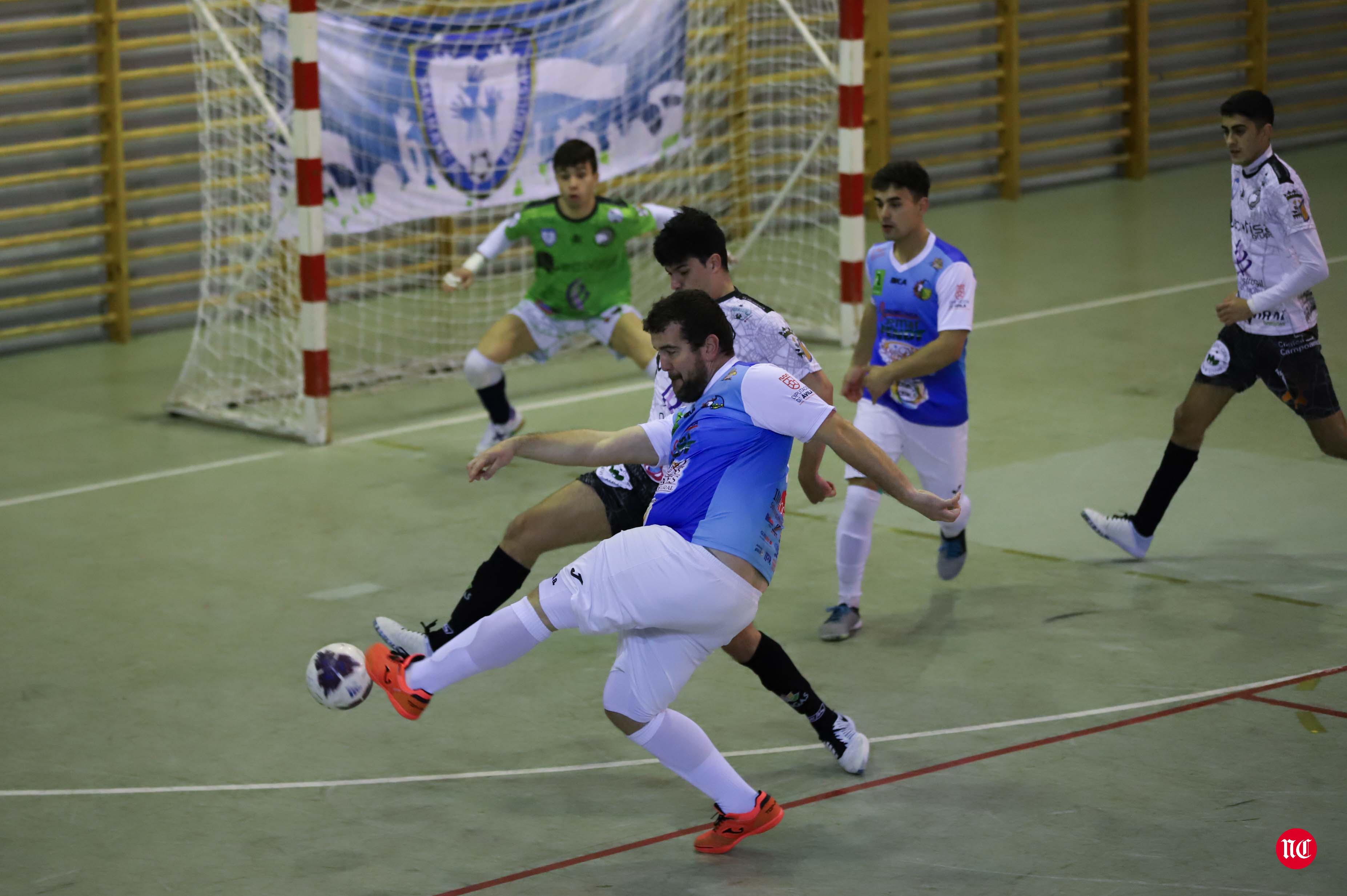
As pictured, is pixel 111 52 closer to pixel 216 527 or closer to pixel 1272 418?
pixel 216 527

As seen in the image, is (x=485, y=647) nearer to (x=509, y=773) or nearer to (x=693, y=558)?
(x=693, y=558)

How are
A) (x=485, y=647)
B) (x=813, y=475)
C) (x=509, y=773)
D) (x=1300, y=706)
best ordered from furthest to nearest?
(x=1300, y=706), (x=813, y=475), (x=509, y=773), (x=485, y=647)

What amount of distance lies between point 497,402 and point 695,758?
16.7 feet

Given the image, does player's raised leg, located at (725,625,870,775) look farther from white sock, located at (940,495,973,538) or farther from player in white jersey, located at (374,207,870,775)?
white sock, located at (940,495,973,538)

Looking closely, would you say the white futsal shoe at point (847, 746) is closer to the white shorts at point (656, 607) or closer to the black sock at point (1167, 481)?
the white shorts at point (656, 607)

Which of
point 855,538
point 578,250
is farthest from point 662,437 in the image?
point 578,250

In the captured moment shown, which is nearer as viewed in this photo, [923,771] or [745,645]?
[745,645]

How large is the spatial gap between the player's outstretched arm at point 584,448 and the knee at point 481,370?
175 inches

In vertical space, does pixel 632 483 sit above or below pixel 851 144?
→ below

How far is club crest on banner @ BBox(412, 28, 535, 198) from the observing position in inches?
450

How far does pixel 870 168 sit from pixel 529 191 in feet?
19.2

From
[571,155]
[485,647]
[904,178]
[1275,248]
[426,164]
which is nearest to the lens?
[485,647]

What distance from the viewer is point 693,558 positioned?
495cm

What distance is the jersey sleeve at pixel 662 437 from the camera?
533 centimetres
